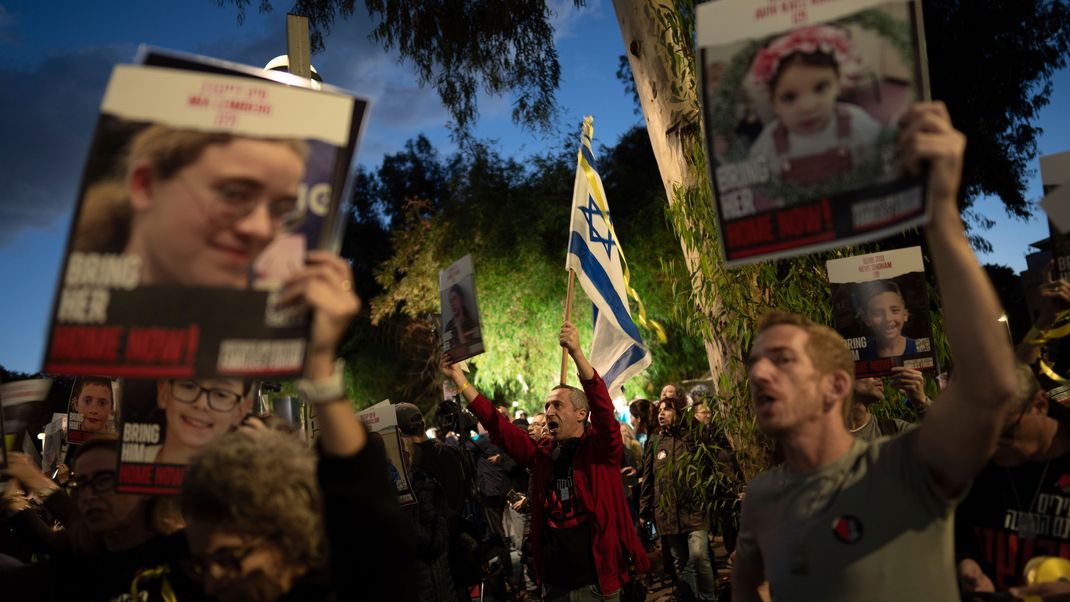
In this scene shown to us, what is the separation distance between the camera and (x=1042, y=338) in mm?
3916

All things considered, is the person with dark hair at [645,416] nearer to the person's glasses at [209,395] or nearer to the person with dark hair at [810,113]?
the person's glasses at [209,395]

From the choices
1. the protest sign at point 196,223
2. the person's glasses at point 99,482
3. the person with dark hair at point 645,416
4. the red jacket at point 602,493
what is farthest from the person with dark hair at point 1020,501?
the person with dark hair at point 645,416

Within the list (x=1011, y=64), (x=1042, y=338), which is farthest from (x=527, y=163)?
(x=1042, y=338)

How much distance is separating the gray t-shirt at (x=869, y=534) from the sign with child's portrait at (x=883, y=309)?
2634 millimetres

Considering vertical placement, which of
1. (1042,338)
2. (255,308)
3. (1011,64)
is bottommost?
(1042,338)

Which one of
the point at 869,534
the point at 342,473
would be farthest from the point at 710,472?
the point at 342,473

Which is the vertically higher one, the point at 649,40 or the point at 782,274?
the point at 649,40

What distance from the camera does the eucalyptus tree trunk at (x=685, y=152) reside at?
6191mm

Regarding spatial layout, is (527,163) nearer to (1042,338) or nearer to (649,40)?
(649,40)

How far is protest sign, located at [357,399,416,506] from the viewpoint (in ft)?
21.8

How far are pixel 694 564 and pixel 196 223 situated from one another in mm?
7718

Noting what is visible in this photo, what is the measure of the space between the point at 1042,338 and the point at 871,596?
1.99 metres

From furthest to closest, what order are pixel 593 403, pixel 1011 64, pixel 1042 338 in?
pixel 1011 64, pixel 593 403, pixel 1042 338

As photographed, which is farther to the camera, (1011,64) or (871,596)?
(1011,64)
